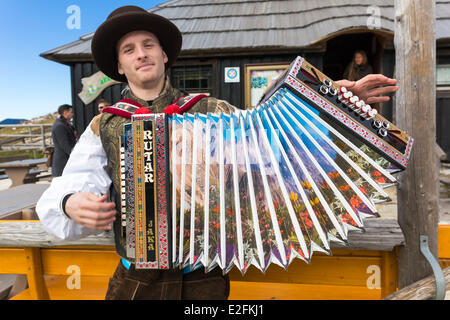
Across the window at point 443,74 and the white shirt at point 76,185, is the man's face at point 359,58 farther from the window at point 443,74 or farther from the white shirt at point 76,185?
the white shirt at point 76,185

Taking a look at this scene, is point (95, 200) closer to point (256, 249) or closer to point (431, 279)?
point (256, 249)

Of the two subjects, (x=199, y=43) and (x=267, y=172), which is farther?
(x=199, y=43)

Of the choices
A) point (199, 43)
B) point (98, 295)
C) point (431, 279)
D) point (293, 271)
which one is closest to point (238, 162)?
point (293, 271)

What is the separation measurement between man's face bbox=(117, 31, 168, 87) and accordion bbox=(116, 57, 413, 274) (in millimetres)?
229

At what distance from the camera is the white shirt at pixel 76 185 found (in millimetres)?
1001

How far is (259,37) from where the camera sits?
194 inches

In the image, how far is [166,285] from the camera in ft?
3.49

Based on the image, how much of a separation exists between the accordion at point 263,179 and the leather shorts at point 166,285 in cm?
16

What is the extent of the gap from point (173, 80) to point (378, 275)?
4.65 meters

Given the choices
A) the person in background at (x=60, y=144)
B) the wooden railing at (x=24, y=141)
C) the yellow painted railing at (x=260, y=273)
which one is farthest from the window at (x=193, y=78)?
the wooden railing at (x=24, y=141)

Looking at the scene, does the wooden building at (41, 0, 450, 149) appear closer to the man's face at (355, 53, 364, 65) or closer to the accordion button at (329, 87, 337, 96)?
the man's face at (355, 53, 364, 65)

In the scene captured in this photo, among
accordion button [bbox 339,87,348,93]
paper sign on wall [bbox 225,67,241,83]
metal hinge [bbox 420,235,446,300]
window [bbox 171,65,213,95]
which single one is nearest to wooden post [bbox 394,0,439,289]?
metal hinge [bbox 420,235,446,300]

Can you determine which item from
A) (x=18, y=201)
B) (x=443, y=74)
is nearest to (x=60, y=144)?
(x=18, y=201)

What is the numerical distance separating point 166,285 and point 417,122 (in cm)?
112
